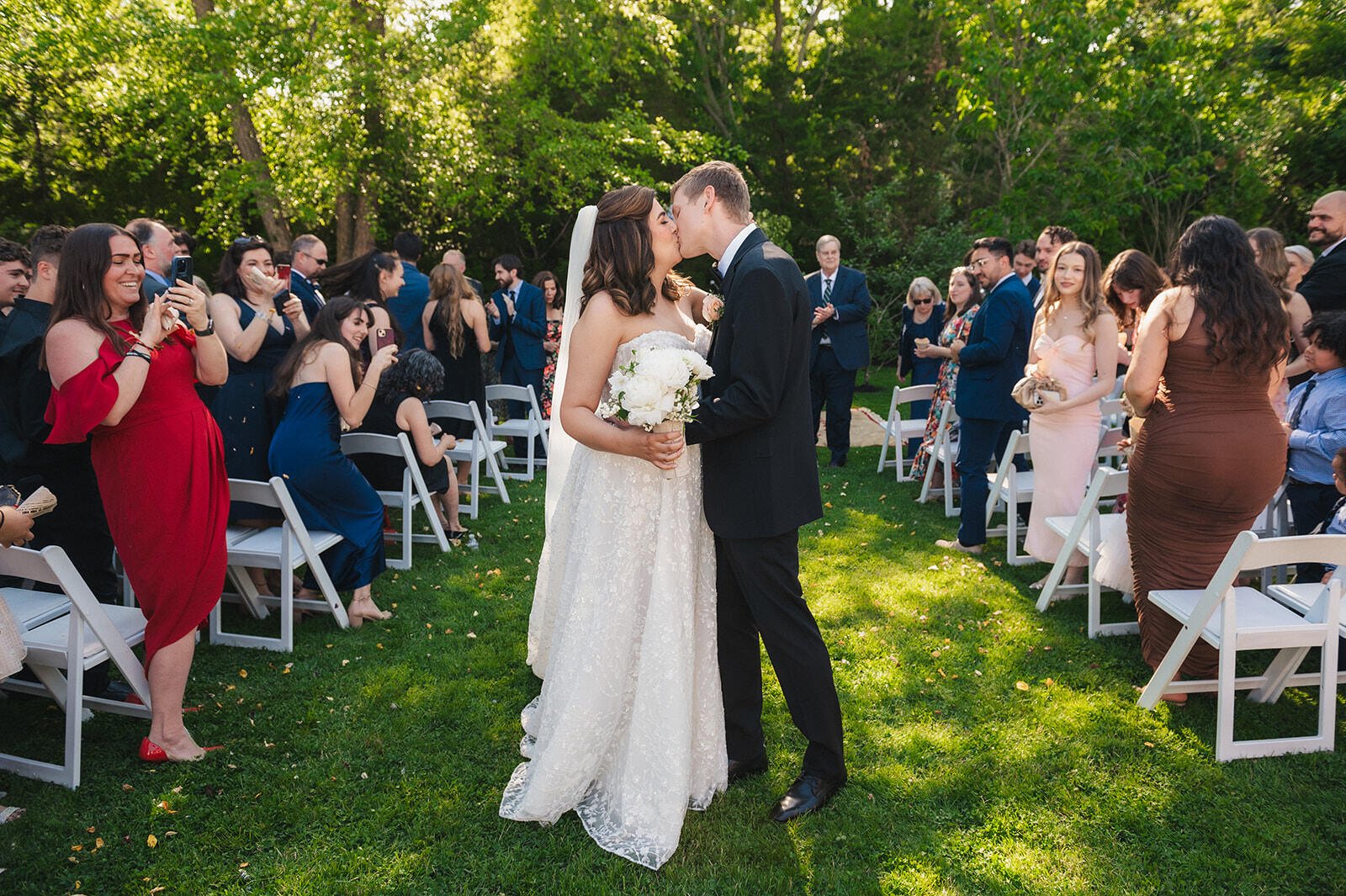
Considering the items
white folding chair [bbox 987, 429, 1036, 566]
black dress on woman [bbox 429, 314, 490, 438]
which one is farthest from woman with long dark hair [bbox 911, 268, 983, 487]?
black dress on woman [bbox 429, 314, 490, 438]

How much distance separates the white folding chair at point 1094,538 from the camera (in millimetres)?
4609

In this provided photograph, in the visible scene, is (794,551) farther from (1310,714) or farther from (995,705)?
(1310,714)

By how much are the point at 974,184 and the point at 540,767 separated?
18496 mm

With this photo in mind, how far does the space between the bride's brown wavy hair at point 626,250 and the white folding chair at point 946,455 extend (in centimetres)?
477

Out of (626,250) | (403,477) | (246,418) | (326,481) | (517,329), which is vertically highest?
(626,250)

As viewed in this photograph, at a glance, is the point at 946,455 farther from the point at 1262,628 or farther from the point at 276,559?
the point at 276,559

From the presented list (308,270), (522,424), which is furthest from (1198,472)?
(522,424)

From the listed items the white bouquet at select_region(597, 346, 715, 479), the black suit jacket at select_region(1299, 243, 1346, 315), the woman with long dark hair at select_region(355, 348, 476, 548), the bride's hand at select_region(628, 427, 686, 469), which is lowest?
the woman with long dark hair at select_region(355, 348, 476, 548)

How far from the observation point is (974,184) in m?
18.8

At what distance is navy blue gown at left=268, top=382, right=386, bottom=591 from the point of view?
5023 mm

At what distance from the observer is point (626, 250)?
318 cm

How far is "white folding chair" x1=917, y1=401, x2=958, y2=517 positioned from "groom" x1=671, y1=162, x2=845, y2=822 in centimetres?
439

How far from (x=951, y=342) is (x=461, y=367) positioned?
4645 millimetres

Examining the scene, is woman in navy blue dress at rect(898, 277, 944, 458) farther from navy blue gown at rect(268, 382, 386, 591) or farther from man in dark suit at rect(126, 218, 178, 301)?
man in dark suit at rect(126, 218, 178, 301)
